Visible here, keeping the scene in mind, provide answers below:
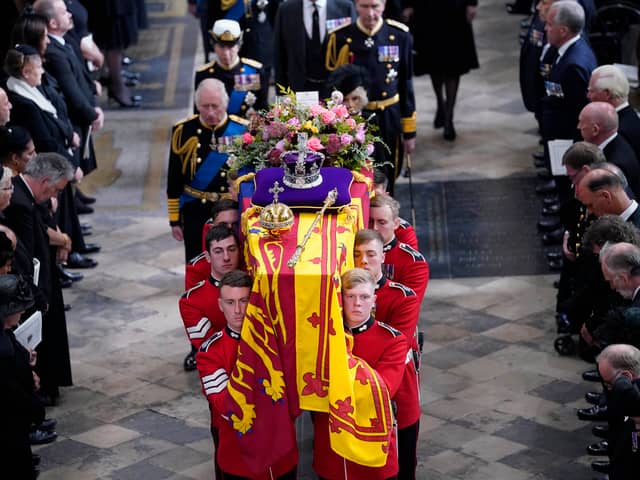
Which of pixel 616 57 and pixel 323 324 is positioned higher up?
pixel 323 324

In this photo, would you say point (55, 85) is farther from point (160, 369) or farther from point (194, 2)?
point (194, 2)

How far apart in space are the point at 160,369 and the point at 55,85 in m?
2.74

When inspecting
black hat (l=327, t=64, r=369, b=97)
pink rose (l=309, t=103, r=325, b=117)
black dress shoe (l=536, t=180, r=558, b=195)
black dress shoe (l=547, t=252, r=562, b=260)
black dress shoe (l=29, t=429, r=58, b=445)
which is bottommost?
black dress shoe (l=536, t=180, r=558, b=195)

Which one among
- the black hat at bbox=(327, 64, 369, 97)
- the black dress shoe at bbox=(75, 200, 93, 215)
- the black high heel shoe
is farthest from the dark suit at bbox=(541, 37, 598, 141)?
the black high heel shoe

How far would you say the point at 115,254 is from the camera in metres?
11.6

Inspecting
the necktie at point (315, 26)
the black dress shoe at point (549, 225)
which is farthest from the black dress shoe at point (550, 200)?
the necktie at point (315, 26)

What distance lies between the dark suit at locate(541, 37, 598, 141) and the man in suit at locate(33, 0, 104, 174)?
3735 mm

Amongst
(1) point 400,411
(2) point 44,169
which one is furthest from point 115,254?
(1) point 400,411

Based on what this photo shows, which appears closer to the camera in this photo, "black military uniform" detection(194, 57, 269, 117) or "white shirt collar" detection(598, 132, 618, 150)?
"white shirt collar" detection(598, 132, 618, 150)

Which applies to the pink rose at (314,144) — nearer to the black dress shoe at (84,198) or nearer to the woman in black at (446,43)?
the black dress shoe at (84,198)

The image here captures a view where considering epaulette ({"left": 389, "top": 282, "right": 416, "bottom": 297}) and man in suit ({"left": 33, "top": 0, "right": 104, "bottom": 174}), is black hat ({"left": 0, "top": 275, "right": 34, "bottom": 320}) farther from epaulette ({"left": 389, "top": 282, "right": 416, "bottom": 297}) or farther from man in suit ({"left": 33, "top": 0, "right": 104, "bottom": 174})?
man in suit ({"left": 33, "top": 0, "right": 104, "bottom": 174})

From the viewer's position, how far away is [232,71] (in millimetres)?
10109

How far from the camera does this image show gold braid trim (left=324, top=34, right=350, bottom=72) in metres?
10.8

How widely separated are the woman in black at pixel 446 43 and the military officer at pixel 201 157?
496 cm
